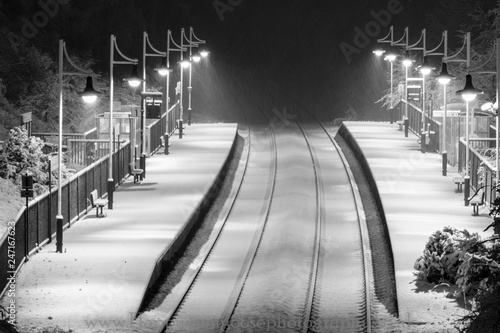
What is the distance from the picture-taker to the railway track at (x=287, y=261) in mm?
25500

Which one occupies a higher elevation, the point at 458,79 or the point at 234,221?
the point at 458,79

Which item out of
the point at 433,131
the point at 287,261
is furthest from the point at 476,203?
the point at 433,131

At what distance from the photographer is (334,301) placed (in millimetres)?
27656

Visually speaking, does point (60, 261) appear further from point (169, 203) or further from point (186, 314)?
point (169, 203)

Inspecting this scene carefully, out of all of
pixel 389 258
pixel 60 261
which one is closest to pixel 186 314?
pixel 60 261

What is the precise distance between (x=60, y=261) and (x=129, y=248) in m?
2.40

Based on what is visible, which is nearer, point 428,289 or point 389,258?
point 428,289

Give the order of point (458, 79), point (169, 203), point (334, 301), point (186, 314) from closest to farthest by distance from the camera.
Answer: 1. point (186, 314)
2. point (334, 301)
3. point (169, 203)
4. point (458, 79)

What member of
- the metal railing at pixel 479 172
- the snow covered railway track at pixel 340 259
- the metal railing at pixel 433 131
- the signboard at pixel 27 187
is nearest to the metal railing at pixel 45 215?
the signboard at pixel 27 187

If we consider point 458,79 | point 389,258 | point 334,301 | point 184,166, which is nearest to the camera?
point 334,301

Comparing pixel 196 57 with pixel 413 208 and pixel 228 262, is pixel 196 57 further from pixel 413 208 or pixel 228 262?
pixel 228 262

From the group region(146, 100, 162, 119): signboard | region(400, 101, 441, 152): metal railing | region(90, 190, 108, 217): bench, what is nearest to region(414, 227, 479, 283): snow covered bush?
region(90, 190, 108, 217): bench

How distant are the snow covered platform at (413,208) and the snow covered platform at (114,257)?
18.3ft

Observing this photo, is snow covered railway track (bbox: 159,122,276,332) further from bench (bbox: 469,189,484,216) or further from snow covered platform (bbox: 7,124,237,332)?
bench (bbox: 469,189,484,216)
